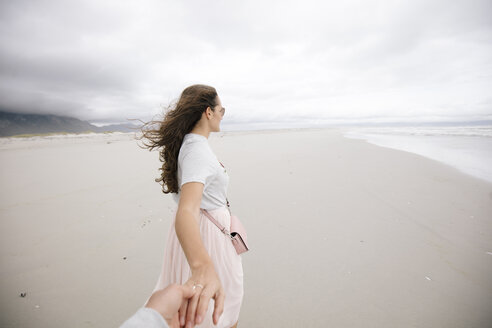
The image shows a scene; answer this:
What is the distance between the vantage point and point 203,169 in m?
1.11

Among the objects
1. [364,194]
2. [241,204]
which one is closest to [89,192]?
[241,204]

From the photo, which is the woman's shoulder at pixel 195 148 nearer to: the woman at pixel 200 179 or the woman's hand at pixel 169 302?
the woman at pixel 200 179

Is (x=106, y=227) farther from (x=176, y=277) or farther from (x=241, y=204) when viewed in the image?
(x=176, y=277)

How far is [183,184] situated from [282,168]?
7.00 m

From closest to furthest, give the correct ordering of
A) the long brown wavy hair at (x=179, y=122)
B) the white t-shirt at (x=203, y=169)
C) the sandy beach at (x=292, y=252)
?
the white t-shirt at (x=203, y=169) < the long brown wavy hair at (x=179, y=122) < the sandy beach at (x=292, y=252)

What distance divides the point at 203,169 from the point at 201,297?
590 millimetres

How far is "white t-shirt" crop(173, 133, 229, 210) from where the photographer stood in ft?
3.60

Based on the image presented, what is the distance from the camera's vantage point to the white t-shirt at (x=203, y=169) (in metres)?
1.10

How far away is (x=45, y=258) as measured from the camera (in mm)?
2969

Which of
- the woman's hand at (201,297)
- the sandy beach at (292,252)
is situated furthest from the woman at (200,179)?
the sandy beach at (292,252)

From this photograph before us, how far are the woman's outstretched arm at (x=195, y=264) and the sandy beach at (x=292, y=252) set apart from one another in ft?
5.78

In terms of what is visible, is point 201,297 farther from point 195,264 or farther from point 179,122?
point 179,122

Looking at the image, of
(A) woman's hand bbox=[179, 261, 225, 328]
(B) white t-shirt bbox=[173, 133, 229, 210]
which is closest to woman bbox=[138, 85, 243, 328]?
(B) white t-shirt bbox=[173, 133, 229, 210]

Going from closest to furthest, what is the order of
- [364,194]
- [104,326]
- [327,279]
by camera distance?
[104,326], [327,279], [364,194]
